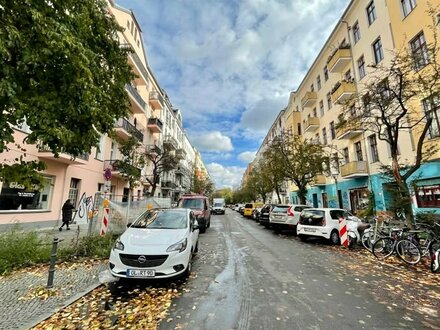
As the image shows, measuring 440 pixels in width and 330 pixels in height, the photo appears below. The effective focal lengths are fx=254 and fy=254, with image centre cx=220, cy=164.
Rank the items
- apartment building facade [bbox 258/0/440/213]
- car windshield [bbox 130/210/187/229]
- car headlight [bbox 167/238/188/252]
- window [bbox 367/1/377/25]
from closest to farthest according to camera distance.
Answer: car headlight [bbox 167/238/188/252], car windshield [bbox 130/210/187/229], apartment building facade [bbox 258/0/440/213], window [bbox 367/1/377/25]

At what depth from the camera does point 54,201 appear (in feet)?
50.9

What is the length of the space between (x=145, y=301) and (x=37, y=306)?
6.18 feet

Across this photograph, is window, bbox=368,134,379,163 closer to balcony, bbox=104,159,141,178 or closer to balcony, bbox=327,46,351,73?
balcony, bbox=327,46,351,73

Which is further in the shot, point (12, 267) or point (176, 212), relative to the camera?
point (176, 212)

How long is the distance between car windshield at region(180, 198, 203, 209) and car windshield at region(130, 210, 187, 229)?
9175 mm

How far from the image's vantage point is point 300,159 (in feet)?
72.0

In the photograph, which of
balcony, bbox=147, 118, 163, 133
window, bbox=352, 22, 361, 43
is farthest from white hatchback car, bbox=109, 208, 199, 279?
balcony, bbox=147, 118, 163, 133

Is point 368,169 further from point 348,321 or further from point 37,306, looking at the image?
point 37,306

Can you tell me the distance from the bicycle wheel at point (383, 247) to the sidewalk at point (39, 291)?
9210 millimetres

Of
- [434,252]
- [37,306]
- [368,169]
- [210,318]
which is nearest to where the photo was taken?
[210,318]

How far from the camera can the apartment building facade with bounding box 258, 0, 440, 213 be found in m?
14.7

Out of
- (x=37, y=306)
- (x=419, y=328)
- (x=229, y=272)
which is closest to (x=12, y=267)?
(x=37, y=306)

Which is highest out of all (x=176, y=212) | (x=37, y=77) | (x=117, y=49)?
(x=117, y=49)

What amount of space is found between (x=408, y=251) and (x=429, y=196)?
875 centimetres
